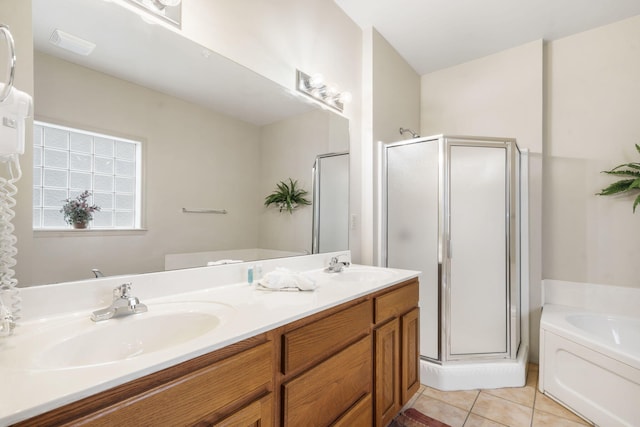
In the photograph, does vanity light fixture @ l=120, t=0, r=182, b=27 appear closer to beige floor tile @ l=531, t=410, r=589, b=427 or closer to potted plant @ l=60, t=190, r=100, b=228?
potted plant @ l=60, t=190, r=100, b=228

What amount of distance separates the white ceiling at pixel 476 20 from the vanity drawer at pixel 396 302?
195 centimetres

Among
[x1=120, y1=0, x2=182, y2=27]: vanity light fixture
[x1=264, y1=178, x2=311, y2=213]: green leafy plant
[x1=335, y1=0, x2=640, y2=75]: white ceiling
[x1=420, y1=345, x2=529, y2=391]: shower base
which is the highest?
[x1=335, y1=0, x2=640, y2=75]: white ceiling

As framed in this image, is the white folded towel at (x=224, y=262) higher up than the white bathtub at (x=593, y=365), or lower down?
higher up

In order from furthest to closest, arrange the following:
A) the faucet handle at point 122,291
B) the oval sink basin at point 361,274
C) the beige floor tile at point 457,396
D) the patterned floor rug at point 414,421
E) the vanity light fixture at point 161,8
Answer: the beige floor tile at point 457,396, the oval sink basin at point 361,274, the patterned floor rug at point 414,421, the vanity light fixture at point 161,8, the faucet handle at point 122,291

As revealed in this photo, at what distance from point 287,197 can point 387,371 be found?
1.06 meters

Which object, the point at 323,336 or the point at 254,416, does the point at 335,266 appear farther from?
the point at 254,416

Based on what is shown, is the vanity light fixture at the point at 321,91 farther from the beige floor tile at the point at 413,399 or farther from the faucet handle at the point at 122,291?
the beige floor tile at the point at 413,399

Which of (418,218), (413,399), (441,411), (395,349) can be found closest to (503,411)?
(441,411)

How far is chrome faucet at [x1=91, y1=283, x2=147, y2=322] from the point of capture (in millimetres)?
947

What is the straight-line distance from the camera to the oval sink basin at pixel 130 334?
0.80 m

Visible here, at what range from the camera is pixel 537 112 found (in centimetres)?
268

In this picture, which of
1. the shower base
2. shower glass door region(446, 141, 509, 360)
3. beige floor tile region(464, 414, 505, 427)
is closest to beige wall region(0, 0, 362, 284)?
shower glass door region(446, 141, 509, 360)

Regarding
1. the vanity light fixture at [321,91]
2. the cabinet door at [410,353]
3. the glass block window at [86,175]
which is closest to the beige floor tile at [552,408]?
the cabinet door at [410,353]

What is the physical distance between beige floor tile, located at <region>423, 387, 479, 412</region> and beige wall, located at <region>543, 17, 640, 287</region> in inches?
51.3
